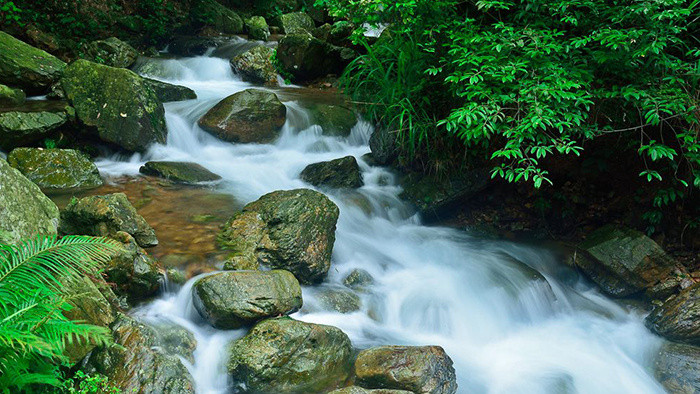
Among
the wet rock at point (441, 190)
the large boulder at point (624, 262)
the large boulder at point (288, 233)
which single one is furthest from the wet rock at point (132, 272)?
the large boulder at point (624, 262)

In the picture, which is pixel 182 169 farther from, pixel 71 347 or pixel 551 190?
pixel 551 190

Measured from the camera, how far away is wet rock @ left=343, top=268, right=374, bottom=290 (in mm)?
4992

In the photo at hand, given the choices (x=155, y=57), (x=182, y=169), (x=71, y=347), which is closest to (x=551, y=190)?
(x=182, y=169)

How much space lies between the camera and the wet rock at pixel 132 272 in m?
3.75

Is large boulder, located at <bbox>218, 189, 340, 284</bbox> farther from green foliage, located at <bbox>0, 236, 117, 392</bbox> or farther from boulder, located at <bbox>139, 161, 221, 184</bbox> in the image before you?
green foliage, located at <bbox>0, 236, 117, 392</bbox>

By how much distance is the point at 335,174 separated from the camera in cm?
687

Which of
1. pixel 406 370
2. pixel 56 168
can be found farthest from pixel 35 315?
pixel 56 168

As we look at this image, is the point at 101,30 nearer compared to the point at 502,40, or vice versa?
the point at 502,40

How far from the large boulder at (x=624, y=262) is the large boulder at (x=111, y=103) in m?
Answer: 5.86

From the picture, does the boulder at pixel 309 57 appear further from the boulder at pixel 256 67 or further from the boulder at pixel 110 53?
the boulder at pixel 110 53

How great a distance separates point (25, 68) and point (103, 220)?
4836mm

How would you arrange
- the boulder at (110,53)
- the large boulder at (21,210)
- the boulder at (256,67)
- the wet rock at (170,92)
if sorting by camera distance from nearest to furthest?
the large boulder at (21,210) → the wet rock at (170,92) → the boulder at (110,53) → the boulder at (256,67)

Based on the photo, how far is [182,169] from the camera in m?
6.61

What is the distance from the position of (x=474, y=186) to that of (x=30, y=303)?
16.5ft
